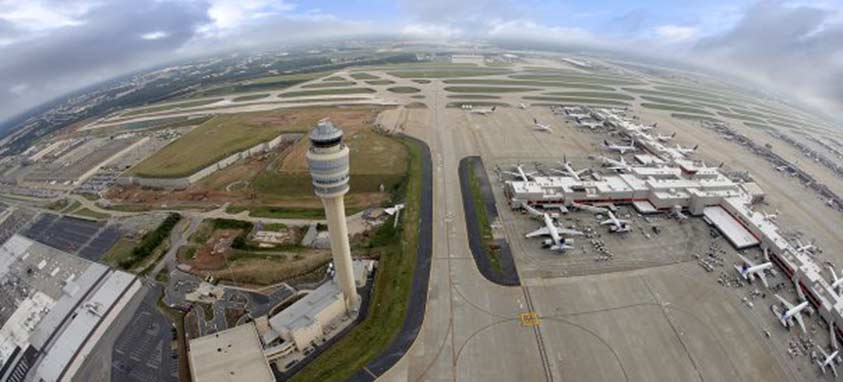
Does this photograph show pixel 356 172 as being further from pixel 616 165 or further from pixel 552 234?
pixel 616 165

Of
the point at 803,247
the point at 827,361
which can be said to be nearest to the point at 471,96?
the point at 803,247

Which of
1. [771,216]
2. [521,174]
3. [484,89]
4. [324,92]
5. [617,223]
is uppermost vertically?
[324,92]

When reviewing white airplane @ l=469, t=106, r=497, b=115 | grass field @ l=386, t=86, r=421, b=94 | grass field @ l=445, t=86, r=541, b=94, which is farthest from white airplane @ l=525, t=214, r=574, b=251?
grass field @ l=386, t=86, r=421, b=94

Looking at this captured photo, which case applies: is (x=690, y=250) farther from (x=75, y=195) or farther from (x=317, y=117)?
(x=75, y=195)

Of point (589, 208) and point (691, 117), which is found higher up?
point (691, 117)

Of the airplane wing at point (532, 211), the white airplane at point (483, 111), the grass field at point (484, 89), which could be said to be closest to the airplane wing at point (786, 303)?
the airplane wing at point (532, 211)

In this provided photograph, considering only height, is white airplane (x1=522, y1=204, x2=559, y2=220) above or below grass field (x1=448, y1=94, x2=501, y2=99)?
below

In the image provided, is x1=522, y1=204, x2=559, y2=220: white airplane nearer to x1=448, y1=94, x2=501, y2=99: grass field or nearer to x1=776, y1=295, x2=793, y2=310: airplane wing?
x1=776, y1=295, x2=793, y2=310: airplane wing

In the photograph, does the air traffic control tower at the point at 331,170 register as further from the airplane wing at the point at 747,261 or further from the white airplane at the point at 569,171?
the airplane wing at the point at 747,261
